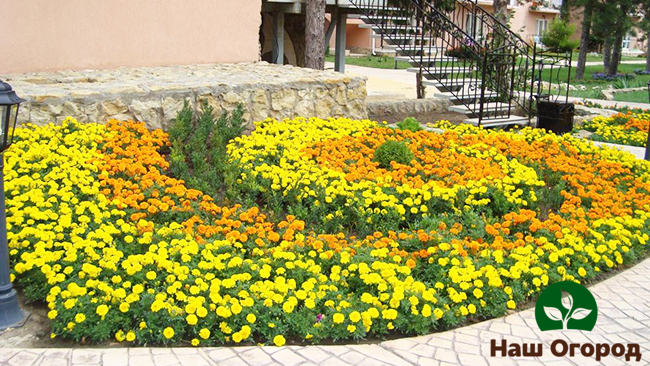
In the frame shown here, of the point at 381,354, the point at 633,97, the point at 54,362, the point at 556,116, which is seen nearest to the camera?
the point at 54,362

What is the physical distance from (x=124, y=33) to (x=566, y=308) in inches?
296

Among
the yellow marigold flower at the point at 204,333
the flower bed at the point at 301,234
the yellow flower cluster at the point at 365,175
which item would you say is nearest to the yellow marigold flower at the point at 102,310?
the flower bed at the point at 301,234

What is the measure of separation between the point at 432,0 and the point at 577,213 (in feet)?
29.7

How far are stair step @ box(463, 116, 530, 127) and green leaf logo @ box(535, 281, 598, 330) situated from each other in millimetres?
5748

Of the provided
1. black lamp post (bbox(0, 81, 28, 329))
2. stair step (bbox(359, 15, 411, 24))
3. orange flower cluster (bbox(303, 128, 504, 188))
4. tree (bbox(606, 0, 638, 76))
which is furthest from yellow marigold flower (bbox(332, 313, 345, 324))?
tree (bbox(606, 0, 638, 76))

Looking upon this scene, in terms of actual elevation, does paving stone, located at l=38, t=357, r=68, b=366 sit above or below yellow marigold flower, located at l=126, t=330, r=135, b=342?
below

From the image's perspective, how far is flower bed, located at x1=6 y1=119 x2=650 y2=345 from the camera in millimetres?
4176

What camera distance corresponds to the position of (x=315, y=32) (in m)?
11.0

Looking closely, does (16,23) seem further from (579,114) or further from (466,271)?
(579,114)

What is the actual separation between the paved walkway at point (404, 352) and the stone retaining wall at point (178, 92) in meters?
3.94

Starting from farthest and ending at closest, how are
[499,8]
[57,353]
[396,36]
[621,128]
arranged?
[499,8]
[396,36]
[621,128]
[57,353]

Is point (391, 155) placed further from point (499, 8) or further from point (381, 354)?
point (499, 8)

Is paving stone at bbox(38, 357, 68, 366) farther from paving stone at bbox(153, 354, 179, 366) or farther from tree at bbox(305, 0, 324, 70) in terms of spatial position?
tree at bbox(305, 0, 324, 70)

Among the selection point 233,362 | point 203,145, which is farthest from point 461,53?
point 233,362
